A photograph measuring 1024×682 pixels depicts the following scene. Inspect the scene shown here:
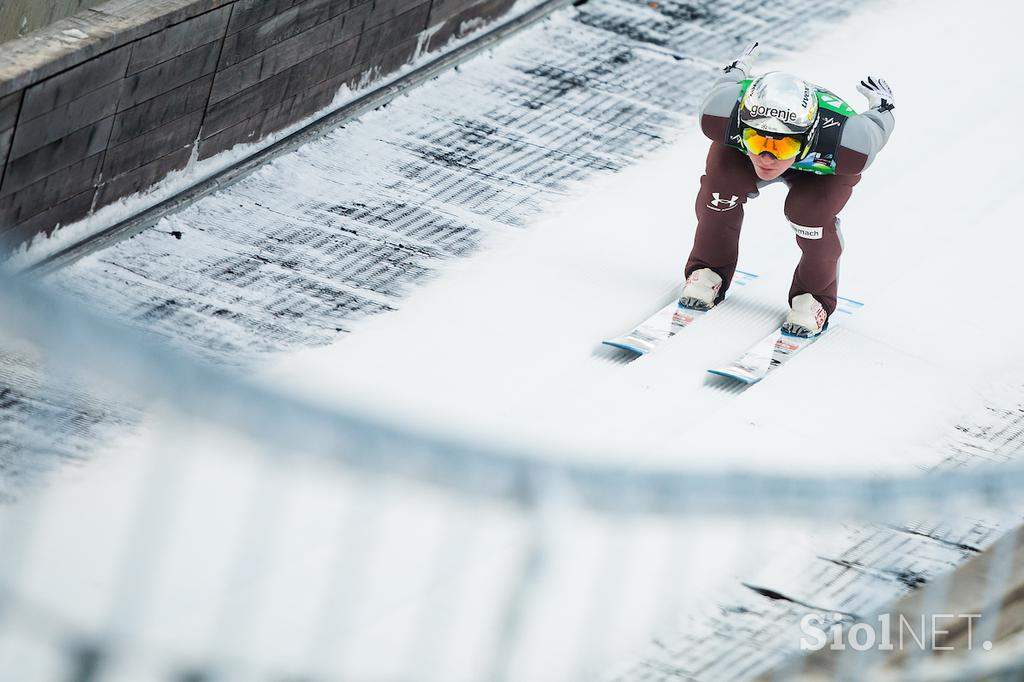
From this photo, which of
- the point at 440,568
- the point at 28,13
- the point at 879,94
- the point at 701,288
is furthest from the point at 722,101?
the point at 28,13

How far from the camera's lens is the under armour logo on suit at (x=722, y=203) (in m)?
6.08

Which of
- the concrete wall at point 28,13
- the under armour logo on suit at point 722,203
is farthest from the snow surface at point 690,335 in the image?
the concrete wall at point 28,13

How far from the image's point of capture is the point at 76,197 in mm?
6258

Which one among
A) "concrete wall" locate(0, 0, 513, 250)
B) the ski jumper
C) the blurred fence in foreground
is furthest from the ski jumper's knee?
"concrete wall" locate(0, 0, 513, 250)

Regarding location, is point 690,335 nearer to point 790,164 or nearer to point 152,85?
point 790,164

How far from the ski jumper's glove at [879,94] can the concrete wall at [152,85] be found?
2.55 metres

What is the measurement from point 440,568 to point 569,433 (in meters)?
1.03

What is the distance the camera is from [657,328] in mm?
6266

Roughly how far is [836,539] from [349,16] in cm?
369

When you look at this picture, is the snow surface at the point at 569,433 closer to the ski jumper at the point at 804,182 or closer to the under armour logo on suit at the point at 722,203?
the ski jumper at the point at 804,182

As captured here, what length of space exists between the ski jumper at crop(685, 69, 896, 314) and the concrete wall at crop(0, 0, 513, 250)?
2050 mm

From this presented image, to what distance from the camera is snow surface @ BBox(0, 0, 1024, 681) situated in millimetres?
4305

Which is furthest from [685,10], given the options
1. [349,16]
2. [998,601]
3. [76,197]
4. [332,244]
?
[998,601]

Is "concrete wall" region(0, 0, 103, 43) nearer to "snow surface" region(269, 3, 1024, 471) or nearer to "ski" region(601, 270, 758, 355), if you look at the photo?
"snow surface" region(269, 3, 1024, 471)
